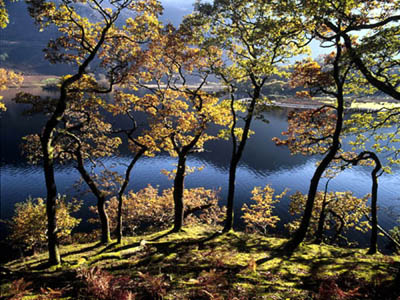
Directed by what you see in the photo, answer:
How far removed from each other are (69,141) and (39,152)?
11.7 feet

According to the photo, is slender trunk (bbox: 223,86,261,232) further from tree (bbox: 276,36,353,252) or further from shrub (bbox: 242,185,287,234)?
shrub (bbox: 242,185,287,234)

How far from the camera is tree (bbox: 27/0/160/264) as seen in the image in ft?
36.2

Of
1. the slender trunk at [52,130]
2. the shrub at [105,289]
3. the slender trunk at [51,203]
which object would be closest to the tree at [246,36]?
the slender trunk at [52,130]

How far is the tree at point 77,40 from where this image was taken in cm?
1104

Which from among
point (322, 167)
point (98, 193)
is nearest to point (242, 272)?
point (322, 167)

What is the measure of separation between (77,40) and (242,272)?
14570 millimetres

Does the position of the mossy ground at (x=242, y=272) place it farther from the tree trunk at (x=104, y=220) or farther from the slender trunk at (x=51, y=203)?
the tree trunk at (x=104, y=220)

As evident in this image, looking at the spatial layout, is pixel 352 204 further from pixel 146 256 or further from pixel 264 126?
pixel 264 126

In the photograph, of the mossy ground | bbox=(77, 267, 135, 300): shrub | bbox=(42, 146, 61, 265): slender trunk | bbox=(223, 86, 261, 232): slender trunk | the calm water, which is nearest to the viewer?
bbox=(77, 267, 135, 300): shrub

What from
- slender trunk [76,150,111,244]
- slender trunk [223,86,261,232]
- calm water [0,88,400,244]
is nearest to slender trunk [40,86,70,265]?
slender trunk [76,150,111,244]

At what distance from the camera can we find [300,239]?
14.5m

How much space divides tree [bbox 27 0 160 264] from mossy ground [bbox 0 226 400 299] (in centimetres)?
432

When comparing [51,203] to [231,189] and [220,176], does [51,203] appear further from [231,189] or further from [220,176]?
[220,176]

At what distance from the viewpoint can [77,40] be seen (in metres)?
12.8
